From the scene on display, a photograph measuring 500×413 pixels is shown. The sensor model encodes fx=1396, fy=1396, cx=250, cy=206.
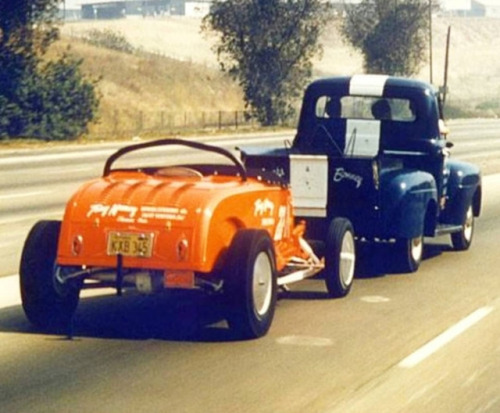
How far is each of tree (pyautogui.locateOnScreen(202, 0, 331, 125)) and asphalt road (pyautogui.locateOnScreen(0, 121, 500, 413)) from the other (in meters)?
61.3

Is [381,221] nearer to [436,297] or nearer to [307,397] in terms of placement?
[436,297]

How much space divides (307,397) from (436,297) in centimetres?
505

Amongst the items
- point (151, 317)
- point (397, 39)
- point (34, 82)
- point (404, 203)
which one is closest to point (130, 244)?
point (151, 317)

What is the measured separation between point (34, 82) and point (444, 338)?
4423 cm

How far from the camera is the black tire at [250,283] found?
10633 mm

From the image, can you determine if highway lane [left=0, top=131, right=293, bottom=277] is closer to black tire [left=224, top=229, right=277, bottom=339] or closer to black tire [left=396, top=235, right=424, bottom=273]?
black tire [left=396, top=235, right=424, bottom=273]

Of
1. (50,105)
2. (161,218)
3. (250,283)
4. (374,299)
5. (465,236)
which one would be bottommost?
(50,105)

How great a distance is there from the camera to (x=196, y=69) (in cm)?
11300

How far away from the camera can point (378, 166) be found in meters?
14.6

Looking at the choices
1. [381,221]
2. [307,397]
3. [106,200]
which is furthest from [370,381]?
[381,221]

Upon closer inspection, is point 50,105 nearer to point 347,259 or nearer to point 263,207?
point 347,259

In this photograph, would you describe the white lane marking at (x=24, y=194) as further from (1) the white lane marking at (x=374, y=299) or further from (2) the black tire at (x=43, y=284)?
(2) the black tire at (x=43, y=284)

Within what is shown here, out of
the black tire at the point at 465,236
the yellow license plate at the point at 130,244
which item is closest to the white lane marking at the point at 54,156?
the black tire at the point at 465,236

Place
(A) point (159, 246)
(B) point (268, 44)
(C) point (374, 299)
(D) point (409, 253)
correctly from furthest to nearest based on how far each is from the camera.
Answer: (B) point (268, 44)
(D) point (409, 253)
(C) point (374, 299)
(A) point (159, 246)
